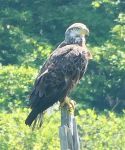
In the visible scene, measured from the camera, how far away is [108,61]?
2602 cm

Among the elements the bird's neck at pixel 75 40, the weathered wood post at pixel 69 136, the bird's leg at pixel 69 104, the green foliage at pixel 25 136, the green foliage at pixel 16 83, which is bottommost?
the weathered wood post at pixel 69 136

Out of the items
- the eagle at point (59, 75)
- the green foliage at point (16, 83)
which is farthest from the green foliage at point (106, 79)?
the eagle at point (59, 75)

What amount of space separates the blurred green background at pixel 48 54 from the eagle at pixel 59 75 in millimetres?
2795

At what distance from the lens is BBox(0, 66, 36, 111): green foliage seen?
23.2 meters

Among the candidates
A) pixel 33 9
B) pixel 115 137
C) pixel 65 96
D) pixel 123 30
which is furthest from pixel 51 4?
pixel 65 96

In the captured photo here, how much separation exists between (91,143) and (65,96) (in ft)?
13.4

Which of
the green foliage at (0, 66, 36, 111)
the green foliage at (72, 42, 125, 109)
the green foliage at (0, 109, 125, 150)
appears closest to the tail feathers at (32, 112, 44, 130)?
the green foliage at (0, 109, 125, 150)

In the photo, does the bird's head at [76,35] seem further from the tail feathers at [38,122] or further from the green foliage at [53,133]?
the green foliage at [53,133]

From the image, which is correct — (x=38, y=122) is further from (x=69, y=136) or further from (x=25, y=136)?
(x=25, y=136)

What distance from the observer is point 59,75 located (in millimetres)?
14867

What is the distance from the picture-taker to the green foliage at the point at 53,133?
58.9ft

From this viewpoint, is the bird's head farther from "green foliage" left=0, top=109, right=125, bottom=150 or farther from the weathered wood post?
the weathered wood post

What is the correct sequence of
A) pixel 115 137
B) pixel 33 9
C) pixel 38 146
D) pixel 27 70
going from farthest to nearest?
pixel 33 9 → pixel 27 70 → pixel 115 137 → pixel 38 146

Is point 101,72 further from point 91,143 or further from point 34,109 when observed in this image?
point 34,109
